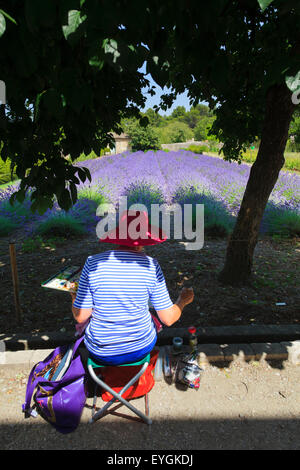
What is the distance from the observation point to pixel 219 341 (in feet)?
9.32

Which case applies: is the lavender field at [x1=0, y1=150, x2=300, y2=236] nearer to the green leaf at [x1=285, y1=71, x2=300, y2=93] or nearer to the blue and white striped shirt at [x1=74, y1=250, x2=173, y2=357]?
the blue and white striped shirt at [x1=74, y1=250, x2=173, y2=357]

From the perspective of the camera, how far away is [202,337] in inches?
111

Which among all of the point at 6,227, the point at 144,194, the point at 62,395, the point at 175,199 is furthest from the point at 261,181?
the point at 6,227

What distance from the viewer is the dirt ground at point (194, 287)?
3209 mm

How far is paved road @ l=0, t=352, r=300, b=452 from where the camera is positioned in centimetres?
194

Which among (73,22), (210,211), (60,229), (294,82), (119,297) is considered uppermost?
(73,22)

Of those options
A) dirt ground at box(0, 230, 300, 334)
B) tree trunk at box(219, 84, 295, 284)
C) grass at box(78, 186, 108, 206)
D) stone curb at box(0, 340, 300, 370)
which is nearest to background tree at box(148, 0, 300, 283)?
tree trunk at box(219, 84, 295, 284)

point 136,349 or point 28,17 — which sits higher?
point 28,17

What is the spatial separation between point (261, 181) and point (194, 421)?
2.60 metres

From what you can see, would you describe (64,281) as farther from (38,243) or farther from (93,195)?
(93,195)

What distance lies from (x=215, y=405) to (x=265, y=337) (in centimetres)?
94

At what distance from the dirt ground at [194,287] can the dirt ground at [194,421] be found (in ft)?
2.44

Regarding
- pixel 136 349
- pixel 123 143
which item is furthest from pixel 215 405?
pixel 123 143
